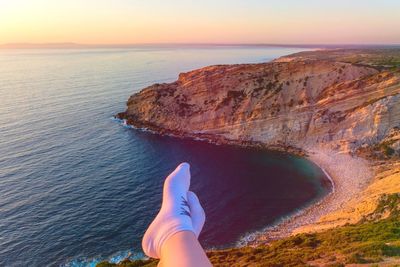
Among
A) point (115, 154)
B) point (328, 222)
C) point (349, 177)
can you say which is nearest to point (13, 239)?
point (115, 154)

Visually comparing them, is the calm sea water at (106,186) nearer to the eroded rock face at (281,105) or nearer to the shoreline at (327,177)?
the shoreline at (327,177)

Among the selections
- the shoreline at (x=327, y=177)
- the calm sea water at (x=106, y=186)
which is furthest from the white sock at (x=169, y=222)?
the shoreline at (x=327, y=177)

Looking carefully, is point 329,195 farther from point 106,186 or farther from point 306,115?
point 106,186

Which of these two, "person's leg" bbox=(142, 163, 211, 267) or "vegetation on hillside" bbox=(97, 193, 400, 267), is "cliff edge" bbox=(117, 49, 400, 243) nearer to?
"vegetation on hillside" bbox=(97, 193, 400, 267)

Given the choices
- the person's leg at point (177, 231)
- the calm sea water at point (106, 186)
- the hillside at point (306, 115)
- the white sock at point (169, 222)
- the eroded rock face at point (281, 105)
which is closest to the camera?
the person's leg at point (177, 231)

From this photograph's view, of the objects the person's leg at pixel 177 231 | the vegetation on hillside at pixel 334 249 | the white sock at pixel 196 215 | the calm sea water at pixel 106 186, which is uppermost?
the person's leg at pixel 177 231

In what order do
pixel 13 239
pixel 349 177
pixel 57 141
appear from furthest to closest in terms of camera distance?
pixel 57 141 → pixel 349 177 → pixel 13 239

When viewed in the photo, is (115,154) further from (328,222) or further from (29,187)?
(328,222)

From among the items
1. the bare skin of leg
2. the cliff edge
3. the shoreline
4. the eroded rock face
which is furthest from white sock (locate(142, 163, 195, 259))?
the eroded rock face
